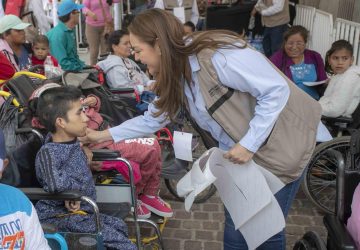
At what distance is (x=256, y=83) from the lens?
2.01 metres

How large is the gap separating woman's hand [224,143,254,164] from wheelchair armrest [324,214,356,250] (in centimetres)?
53

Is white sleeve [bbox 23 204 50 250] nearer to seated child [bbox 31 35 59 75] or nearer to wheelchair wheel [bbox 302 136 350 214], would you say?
wheelchair wheel [bbox 302 136 350 214]

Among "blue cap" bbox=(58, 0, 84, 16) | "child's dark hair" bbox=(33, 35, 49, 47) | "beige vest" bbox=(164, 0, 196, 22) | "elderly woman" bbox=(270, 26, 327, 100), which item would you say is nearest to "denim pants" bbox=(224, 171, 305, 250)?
"elderly woman" bbox=(270, 26, 327, 100)

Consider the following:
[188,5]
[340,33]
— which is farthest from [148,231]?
[188,5]

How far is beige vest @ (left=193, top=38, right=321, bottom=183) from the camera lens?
208 centimetres

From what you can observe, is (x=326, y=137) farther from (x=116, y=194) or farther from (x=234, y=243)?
(x=116, y=194)

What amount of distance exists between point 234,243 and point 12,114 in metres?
1.64

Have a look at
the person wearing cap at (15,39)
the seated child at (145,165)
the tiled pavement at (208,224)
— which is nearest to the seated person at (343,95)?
the tiled pavement at (208,224)

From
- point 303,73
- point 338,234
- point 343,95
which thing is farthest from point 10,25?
point 338,234

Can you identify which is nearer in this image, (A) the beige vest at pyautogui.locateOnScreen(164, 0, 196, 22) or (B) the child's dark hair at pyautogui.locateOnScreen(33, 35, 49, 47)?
(B) the child's dark hair at pyautogui.locateOnScreen(33, 35, 49, 47)

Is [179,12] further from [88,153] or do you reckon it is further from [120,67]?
[88,153]

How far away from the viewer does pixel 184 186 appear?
226cm

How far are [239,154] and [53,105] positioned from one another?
3.88ft

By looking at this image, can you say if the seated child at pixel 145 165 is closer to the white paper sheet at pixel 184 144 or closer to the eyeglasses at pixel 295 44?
the white paper sheet at pixel 184 144
